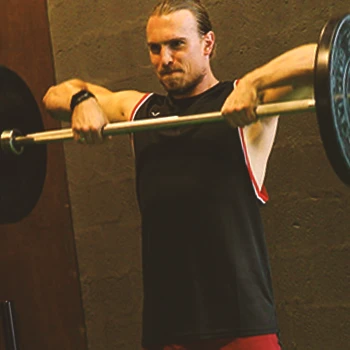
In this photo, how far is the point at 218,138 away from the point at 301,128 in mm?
749

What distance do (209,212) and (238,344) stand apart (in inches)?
13.9

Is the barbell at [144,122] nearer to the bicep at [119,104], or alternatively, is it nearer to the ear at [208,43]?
→ the bicep at [119,104]

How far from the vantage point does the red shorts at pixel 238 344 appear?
2354 mm

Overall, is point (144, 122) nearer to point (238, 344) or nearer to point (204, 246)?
point (204, 246)

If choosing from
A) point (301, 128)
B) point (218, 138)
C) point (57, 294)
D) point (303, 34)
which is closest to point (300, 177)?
point (301, 128)

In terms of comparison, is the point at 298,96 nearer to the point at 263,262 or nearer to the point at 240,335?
the point at 263,262

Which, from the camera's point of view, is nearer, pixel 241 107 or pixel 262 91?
pixel 241 107

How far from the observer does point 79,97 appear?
9.12 ft

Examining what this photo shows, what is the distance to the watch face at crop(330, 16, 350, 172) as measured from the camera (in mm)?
2270

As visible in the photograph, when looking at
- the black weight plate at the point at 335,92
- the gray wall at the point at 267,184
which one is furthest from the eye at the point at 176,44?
the gray wall at the point at 267,184

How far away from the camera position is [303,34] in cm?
316

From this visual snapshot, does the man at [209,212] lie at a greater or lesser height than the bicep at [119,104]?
lesser

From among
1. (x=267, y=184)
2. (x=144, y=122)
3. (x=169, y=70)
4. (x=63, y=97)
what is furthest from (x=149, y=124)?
(x=267, y=184)

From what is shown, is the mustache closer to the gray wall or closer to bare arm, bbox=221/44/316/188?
bare arm, bbox=221/44/316/188
